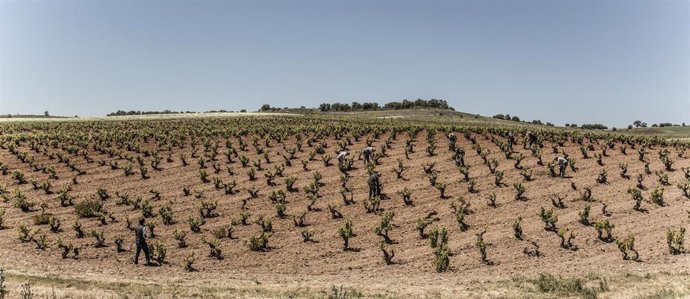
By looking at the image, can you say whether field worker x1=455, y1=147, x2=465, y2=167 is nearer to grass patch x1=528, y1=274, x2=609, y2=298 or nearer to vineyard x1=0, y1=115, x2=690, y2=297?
vineyard x1=0, y1=115, x2=690, y2=297

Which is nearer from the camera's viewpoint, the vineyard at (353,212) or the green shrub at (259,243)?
the vineyard at (353,212)

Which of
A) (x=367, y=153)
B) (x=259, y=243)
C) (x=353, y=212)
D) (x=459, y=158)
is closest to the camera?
(x=259, y=243)

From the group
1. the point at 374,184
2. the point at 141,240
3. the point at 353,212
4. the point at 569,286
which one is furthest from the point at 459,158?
the point at 141,240

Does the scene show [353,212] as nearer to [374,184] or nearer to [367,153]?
[374,184]

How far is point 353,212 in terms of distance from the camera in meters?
23.4

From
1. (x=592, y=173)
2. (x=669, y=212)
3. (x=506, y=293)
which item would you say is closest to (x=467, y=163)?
(x=592, y=173)

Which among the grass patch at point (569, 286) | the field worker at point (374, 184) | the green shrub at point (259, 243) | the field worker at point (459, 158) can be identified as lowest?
the green shrub at point (259, 243)

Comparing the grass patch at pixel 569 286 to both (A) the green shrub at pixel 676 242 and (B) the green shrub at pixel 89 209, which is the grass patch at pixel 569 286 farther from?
(B) the green shrub at pixel 89 209

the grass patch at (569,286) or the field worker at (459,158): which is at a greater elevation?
the field worker at (459,158)

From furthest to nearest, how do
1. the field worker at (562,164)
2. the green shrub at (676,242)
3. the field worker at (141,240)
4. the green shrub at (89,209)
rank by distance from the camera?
1. the field worker at (562,164)
2. the green shrub at (89,209)
3. the field worker at (141,240)
4. the green shrub at (676,242)

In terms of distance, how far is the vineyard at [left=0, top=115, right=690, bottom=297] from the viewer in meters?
16.8

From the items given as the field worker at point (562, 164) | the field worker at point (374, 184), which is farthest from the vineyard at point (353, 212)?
the field worker at point (374, 184)

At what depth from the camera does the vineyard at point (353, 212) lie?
1681 centimetres

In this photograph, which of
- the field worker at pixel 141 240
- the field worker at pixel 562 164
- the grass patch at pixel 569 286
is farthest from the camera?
the field worker at pixel 562 164
